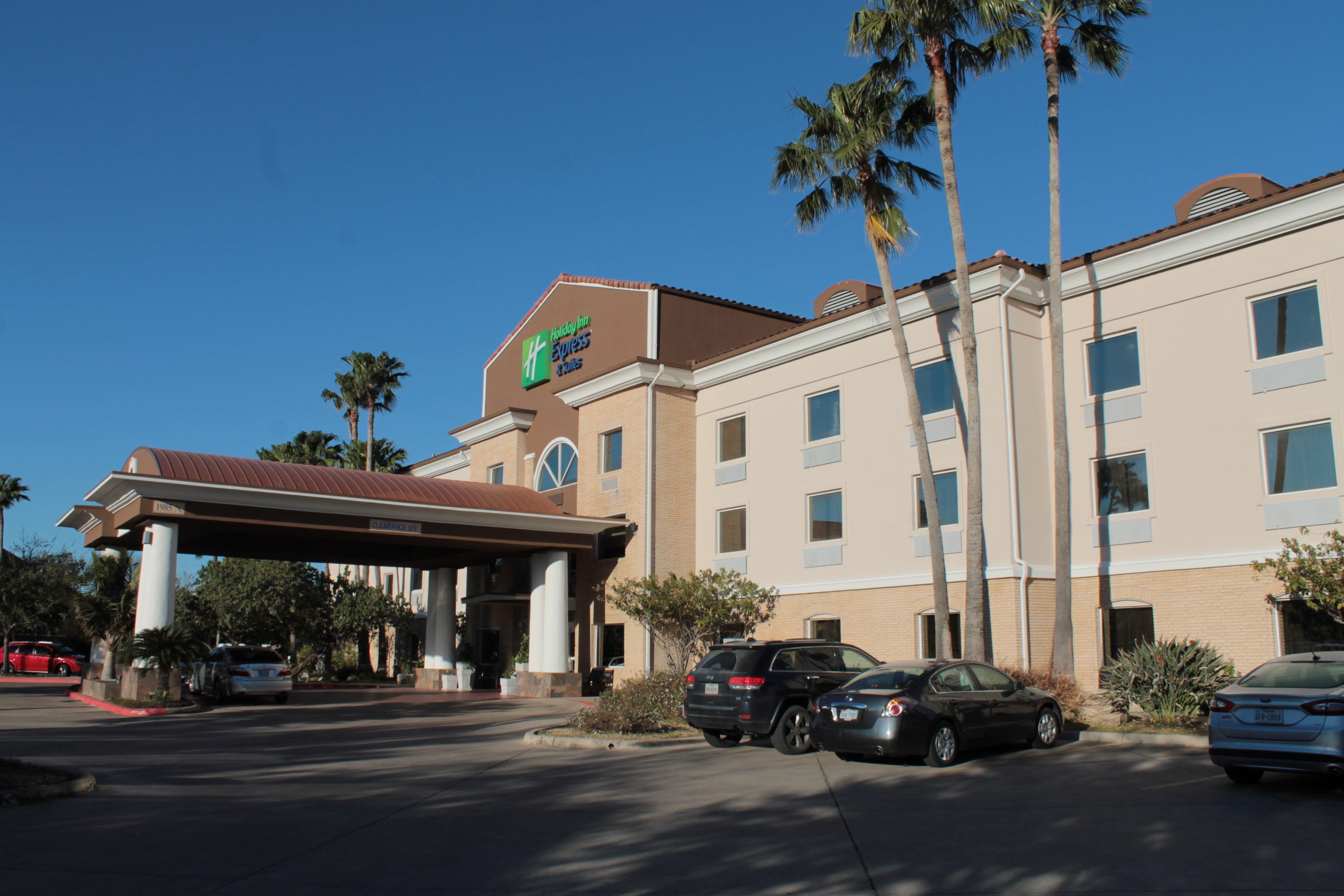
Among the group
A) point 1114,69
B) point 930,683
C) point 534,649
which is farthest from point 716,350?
point 930,683

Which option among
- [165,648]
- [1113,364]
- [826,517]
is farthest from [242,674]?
[1113,364]

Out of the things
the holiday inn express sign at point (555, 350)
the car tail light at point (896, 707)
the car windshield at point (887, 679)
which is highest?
the holiday inn express sign at point (555, 350)

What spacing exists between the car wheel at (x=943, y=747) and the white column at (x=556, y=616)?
1805 centimetres

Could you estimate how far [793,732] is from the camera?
15.4 m

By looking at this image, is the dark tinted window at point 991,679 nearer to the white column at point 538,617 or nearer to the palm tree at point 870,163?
the palm tree at point 870,163

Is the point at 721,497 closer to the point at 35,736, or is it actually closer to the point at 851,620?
the point at 851,620

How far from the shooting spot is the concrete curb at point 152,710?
2289 centimetres

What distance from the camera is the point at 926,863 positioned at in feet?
26.5

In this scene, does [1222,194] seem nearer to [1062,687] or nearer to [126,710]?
[1062,687]

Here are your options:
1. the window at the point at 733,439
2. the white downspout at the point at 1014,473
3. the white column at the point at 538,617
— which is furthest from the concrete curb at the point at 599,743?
the window at the point at 733,439

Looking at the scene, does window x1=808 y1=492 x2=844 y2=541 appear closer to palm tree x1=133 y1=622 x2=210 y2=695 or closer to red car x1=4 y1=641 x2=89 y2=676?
palm tree x1=133 y1=622 x2=210 y2=695

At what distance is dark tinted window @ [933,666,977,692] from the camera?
13.9 m

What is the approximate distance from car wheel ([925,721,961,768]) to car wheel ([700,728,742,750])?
3.45 m

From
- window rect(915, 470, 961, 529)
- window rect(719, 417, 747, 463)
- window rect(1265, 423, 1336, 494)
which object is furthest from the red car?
window rect(1265, 423, 1336, 494)
